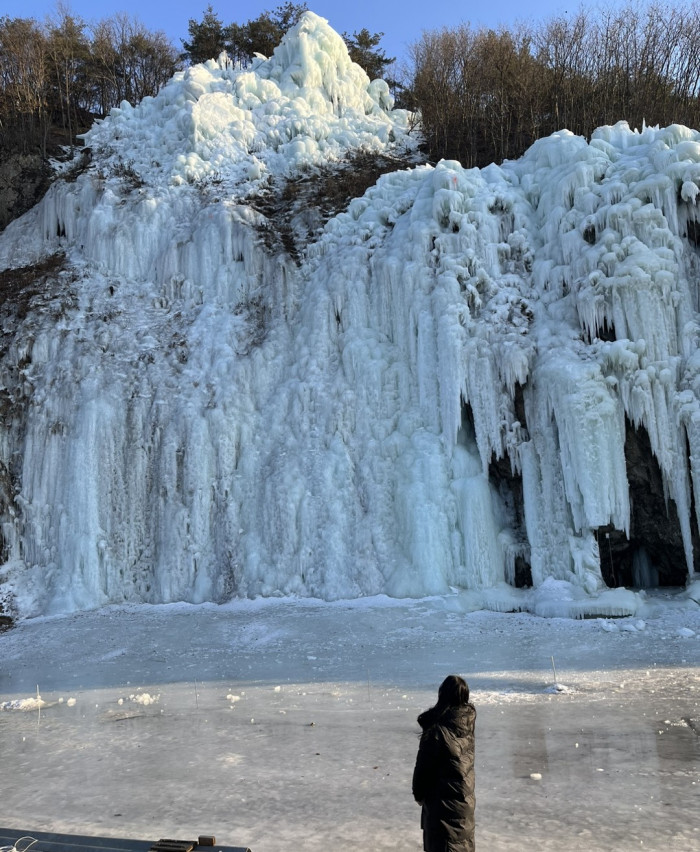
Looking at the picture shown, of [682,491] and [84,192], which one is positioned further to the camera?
[84,192]

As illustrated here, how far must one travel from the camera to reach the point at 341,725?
330 inches

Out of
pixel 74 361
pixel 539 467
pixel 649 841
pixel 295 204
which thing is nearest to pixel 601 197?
pixel 539 467

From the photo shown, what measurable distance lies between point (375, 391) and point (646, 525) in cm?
676

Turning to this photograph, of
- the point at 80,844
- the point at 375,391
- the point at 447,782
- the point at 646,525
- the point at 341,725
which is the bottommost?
the point at 341,725

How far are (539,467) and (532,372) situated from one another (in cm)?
214

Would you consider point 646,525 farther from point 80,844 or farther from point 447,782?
point 80,844

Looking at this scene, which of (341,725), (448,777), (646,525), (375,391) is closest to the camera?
(448,777)

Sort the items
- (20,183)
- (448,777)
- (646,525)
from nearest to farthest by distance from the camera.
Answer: (448,777), (646,525), (20,183)

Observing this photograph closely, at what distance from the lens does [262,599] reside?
636 inches

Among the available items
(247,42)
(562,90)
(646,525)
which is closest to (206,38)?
(247,42)

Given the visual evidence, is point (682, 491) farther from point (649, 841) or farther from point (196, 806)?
point (196, 806)

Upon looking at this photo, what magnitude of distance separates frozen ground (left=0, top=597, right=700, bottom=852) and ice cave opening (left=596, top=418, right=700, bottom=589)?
1.74 m

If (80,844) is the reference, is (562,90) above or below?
above

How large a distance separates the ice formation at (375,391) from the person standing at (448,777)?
36.3 feet
